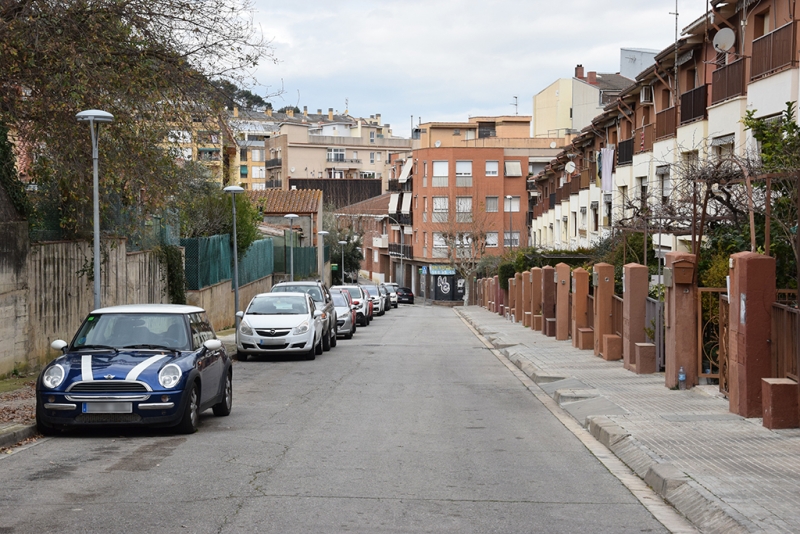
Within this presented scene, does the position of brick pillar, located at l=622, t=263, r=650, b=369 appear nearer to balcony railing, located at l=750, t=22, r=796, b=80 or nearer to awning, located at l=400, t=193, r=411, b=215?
balcony railing, located at l=750, t=22, r=796, b=80

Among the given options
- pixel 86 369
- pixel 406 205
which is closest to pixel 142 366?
pixel 86 369

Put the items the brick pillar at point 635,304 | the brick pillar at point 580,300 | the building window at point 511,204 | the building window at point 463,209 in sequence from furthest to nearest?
1. the building window at point 511,204
2. the building window at point 463,209
3. the brick pillar at point 580,300
4. the brick pillar at point 635,304

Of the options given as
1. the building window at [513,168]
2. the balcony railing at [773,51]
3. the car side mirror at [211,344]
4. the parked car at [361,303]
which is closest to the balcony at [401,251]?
the building window at [513,168]

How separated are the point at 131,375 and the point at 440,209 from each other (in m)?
73.9

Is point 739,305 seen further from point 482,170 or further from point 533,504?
point 482,170

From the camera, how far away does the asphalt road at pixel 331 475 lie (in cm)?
705

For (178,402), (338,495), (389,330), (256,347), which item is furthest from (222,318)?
(338,495)

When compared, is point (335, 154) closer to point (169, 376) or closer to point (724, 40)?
point (724, 40)

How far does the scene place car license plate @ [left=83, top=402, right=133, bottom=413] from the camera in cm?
1048

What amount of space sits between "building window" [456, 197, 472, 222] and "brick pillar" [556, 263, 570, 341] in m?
53.1

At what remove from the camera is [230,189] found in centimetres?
2567

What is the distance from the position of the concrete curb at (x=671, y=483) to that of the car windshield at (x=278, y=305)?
11720 mm

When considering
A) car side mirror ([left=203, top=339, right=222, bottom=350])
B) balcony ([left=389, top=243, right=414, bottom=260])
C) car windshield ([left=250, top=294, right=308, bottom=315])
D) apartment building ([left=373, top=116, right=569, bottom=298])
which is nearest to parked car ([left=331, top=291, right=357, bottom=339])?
car windshield ([left=250, top=294, right=308, bottom=315])

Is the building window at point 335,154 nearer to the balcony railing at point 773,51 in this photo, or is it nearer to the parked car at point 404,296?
the parked car at point 404,296
